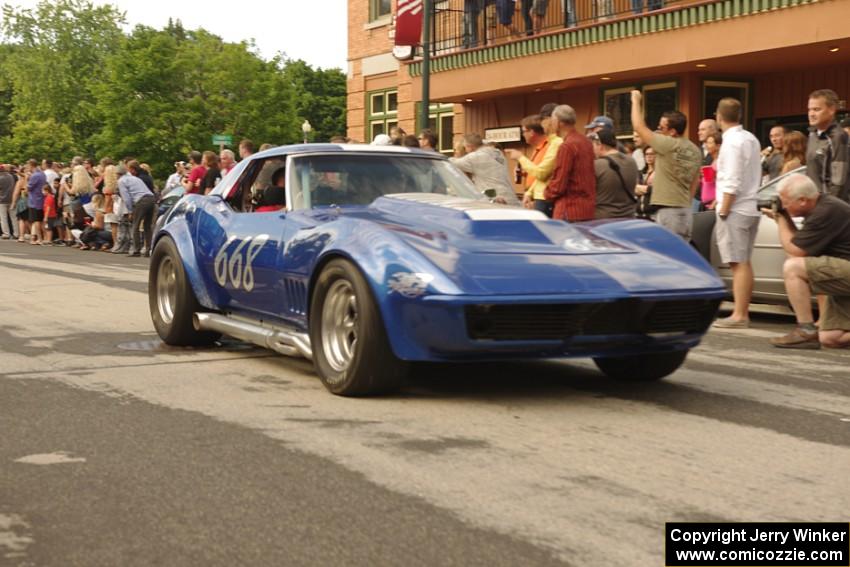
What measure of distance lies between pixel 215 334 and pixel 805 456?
14.7 feet

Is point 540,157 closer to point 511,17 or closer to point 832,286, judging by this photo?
point 832,286

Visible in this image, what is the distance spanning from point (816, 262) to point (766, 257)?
84.3 inches

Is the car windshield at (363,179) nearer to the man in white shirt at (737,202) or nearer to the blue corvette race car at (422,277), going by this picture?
the blue corvette race car at (422,277)

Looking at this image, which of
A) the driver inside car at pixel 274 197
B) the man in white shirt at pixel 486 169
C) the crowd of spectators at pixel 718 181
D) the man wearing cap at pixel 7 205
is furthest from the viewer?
the man wearing cap at pixel 7 205

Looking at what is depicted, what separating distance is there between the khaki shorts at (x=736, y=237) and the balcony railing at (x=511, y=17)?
10.7 meters

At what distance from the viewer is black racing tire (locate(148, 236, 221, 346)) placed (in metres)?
7.89

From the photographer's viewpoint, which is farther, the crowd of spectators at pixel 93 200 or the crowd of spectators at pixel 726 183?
the crowd of spectators at pixel 93 200

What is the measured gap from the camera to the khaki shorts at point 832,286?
8.34 metres

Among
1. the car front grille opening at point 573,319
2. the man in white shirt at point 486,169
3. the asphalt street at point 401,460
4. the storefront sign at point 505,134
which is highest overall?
the storefront sign at point 505,134

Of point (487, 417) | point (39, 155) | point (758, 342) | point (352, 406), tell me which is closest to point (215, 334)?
point (352, 406)

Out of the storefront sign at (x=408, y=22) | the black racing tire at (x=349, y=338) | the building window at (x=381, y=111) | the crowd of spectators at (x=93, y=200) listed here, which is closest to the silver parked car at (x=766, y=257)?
the black racing tire at (x=349, y=338)

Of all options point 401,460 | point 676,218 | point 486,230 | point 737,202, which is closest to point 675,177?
point 676,218

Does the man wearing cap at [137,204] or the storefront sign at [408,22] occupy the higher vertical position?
the storefront sign at [408,22]

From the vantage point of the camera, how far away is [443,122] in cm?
2856
